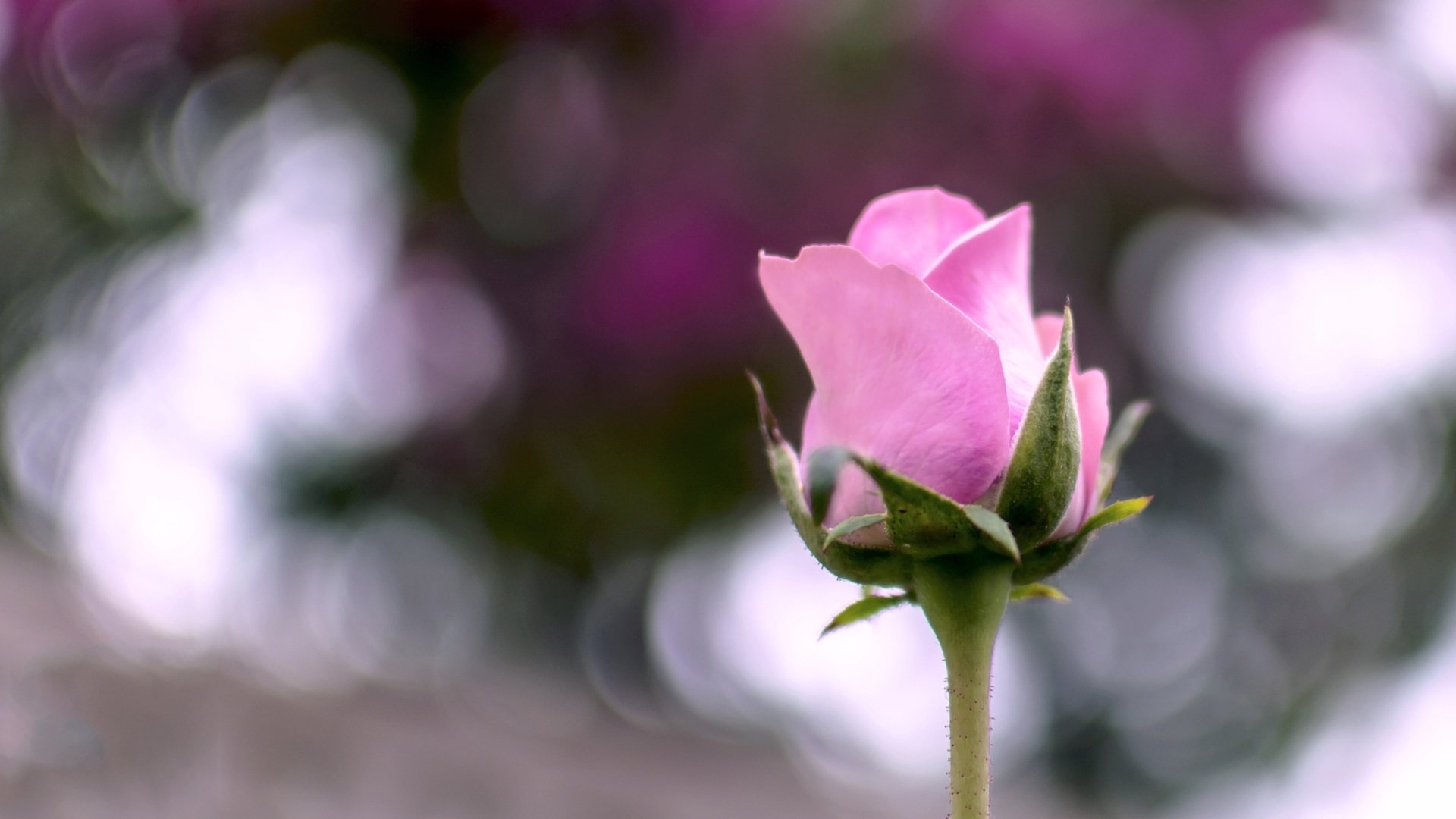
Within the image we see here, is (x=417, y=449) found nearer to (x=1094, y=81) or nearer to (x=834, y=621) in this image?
(x=1094, y=81)

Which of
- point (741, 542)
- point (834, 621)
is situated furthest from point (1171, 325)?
point (834, 621)

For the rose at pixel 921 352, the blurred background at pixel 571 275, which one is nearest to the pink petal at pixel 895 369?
the rose at pixel 921 352

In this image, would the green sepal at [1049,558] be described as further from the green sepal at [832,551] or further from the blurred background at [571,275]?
the blurred background at [571,275]

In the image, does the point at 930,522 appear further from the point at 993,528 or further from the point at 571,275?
the point at 571,275

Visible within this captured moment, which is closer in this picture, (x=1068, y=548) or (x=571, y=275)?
(x=1068, y=548)

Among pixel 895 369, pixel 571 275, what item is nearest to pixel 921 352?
pixel 895 369
